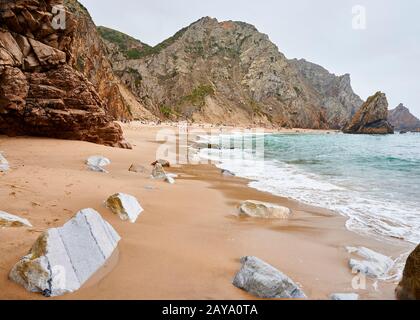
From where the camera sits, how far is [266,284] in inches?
127

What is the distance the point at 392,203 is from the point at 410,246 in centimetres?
375

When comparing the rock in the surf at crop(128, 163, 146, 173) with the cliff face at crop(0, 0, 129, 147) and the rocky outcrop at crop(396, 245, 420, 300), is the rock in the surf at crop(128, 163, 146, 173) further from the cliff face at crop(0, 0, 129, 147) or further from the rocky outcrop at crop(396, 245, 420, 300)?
the rocky outcrop at crop(396, 245, 420, 300)

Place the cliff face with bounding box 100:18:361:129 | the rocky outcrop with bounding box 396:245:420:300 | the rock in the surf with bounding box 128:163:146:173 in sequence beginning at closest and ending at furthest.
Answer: the rocky outcrop with bounding box 396:245:420:300 → the rock in the surf with bounding box 128:163:146:173 → the cliff face with bounding box 100:18:361:129

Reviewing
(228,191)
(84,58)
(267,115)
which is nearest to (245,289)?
(228,191)

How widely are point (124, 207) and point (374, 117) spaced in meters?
114

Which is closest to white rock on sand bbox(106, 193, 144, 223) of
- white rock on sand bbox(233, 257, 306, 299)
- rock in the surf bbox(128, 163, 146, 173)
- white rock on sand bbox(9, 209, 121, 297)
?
white rock on sand bbox(9, 209, 121, 297)

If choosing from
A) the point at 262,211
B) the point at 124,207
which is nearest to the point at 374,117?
the point at 262,211

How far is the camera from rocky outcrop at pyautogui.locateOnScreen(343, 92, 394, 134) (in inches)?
3935

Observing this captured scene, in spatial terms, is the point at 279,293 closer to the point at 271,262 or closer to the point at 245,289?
the point at 245,289

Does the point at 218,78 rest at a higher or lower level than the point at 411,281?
higher

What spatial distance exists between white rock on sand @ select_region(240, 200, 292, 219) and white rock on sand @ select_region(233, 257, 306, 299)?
3224mm

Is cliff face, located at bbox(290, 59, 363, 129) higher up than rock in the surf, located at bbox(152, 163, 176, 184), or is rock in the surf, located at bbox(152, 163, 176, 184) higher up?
cliff face, located at bbox(290, 59, 363, 129)

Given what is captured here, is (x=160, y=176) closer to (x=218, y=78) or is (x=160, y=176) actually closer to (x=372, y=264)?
(x=372, y=264)

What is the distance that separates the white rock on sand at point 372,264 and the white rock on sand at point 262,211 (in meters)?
2.05
